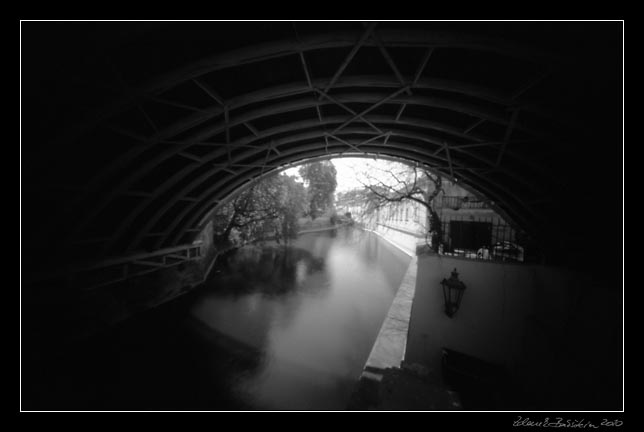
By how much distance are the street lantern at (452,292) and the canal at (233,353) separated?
4032 millimetres

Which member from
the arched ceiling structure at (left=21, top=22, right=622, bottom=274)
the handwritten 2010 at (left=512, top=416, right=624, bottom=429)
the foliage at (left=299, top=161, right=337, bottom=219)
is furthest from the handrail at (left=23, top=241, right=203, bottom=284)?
the foliage at (left=299, top=161, right=337, bottom=219)

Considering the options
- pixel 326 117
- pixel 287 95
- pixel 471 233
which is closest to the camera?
pixel 287 95

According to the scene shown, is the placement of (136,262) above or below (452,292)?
below

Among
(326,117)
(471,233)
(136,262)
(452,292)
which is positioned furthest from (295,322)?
(326,117)

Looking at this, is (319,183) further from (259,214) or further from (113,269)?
(113,269)

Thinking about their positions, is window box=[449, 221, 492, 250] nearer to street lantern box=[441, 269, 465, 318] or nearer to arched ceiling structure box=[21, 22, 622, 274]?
arched ceiling structure box=[21, 22, 622, 274]

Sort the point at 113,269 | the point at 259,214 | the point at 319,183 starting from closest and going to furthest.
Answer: the point at 113,269, the point at 259,214, the point at 319,183

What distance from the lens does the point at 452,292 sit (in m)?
5.66

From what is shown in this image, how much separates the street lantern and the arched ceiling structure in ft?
13.1

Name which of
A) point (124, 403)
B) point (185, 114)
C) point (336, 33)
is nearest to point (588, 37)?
point (336, 33)

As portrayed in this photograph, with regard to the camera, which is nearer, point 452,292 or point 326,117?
point 452,292

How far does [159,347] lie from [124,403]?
2.65 m

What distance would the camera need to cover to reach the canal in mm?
5883

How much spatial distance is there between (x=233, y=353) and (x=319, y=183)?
4227 cm
